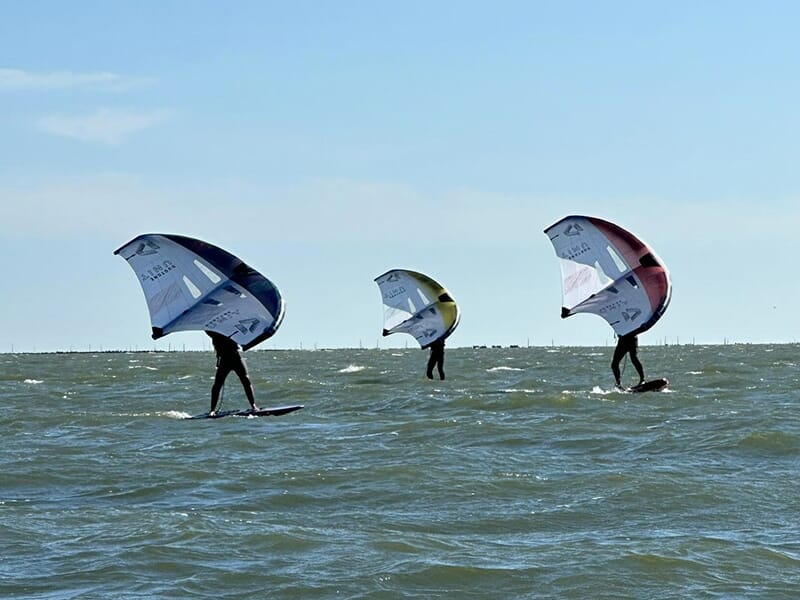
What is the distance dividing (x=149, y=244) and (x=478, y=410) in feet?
21.2

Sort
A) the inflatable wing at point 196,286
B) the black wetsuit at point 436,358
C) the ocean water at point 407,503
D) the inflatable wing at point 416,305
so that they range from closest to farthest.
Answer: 1. the ocean water at point 407,503
2. the inflatable wing at point 196,286
3. the black wetsuit at point 436,358
4. the inflatable wing at point 416,305

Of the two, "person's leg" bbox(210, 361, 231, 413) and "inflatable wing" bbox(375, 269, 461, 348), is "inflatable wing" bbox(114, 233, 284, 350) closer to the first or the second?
"person's leg" bbox(210, 361, 231, 413)

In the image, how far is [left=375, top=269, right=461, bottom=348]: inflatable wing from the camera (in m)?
42.8

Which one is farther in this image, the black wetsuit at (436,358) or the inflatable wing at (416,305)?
the inflatable wing at (416,305)

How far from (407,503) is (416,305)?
96.3ft

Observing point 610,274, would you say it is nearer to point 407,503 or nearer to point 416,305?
point 416,305

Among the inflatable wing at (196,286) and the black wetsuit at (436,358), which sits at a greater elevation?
the inflatable wing at (196,286)

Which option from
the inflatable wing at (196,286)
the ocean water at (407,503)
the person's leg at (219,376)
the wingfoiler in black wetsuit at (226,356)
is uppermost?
the inflatable wing at (196,286)

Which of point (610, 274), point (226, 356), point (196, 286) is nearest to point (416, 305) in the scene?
point (610, 274)

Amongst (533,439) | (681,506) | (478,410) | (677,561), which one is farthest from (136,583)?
(478,410)

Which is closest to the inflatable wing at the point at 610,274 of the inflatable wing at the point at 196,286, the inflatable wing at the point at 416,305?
the inflatable wing at the point at 196,286

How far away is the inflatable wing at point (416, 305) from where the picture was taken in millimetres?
42844

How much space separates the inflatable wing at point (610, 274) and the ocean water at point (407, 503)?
16.9 ft

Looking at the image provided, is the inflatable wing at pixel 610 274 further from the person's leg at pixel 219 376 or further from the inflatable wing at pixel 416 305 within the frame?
the inflatable wing at pixel 416 305
